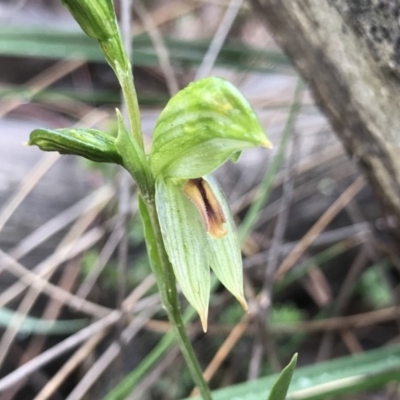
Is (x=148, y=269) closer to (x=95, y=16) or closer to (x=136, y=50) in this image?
(x=136, y=50)

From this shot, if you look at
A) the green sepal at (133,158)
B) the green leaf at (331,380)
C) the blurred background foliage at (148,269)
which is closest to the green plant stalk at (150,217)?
the green sepal at (133,158)

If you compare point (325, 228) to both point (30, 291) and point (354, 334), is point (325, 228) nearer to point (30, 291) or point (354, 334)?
point (354, 334)

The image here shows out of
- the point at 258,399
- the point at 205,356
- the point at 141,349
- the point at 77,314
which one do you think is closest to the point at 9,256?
the point at 77,314

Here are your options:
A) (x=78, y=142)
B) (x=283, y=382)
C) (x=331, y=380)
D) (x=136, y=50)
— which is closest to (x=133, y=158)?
(x=78, y=142)

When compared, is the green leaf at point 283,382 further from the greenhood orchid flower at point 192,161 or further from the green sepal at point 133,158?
the green sepal at point 133,158

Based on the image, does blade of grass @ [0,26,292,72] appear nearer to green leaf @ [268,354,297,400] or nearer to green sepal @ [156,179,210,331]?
green sepal @ [156,179,210,331]

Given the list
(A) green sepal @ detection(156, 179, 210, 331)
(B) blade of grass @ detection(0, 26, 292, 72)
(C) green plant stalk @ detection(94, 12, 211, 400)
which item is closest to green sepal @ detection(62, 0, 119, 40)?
(C) green plant stalk @ detection(94, 12, 211, 400)
